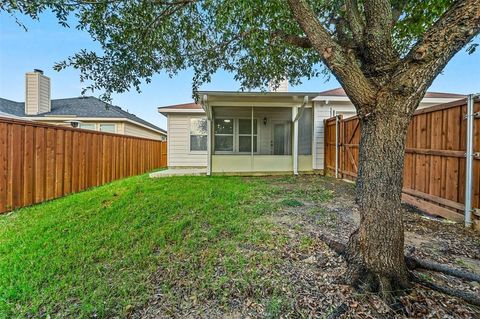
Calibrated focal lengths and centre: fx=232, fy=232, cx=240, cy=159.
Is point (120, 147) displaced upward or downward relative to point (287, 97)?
downward

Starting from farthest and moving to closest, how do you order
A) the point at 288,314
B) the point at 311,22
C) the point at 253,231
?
the point at 253,231 < the point at 311,22 < the point at 288,314

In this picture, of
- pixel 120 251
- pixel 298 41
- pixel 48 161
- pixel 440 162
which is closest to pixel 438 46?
pixel 298 41

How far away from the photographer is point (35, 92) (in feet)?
42.5

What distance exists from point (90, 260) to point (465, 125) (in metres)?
5.34

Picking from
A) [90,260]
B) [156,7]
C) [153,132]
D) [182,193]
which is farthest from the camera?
[153,132]

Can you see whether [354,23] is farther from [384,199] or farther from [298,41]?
[384,199]

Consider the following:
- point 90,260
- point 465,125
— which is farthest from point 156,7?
point 465,125

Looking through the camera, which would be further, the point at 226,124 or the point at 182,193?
the point at 226,124

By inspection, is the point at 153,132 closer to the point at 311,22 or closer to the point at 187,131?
the point at 187,131

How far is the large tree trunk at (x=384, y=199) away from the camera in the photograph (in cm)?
186

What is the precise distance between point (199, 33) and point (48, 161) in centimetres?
474

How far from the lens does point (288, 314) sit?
177 centimetres

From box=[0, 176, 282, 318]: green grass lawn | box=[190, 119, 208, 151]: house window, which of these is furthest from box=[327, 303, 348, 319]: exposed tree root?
box=[190, 119, 208, 151]: house window

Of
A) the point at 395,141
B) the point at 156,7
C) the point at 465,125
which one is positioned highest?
the point at 156,7
